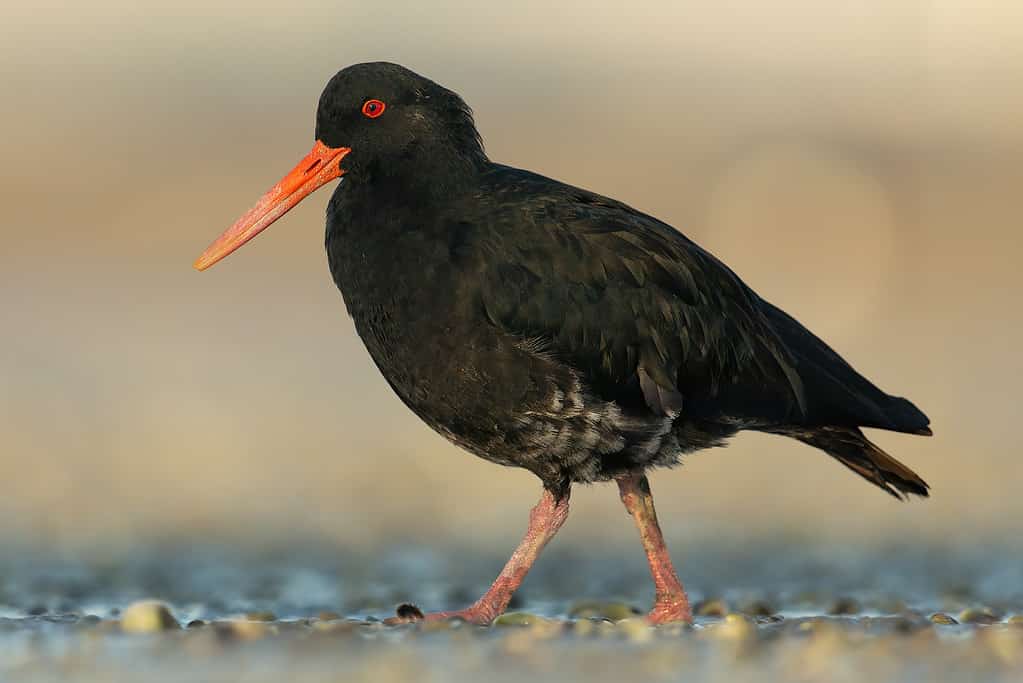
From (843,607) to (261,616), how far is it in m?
2.39

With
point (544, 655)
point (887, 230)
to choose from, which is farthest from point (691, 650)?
point (887, 230)

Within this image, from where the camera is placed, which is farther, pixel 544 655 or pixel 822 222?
pixel 822 222

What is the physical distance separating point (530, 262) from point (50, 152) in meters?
27.3

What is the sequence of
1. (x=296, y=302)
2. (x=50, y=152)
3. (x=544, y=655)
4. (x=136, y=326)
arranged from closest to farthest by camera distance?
(x=544, y=655) → (x=136, y=326) → (x=296, y=302) → (x=50, y=152)

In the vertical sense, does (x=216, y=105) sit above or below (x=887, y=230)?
above

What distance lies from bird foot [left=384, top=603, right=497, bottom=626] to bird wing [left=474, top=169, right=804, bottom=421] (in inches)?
38.6

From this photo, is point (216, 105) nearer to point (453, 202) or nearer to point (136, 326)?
point (136, 326)

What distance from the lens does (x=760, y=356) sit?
7.50 metres

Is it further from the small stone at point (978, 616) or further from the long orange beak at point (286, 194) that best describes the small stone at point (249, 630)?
the small stone at point (978, 616)

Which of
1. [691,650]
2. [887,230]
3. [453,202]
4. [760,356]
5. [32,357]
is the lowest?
[691,650]

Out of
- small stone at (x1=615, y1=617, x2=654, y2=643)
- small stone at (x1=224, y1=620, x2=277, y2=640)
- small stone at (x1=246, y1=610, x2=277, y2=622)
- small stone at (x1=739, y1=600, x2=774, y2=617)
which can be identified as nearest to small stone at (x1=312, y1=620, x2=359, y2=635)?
small stone at (x1=224, y1=620, x2=277, y2=640)

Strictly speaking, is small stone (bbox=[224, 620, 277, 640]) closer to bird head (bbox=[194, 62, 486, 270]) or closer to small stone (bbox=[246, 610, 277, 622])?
small stone (bbox=[246, 610, 277, 622])

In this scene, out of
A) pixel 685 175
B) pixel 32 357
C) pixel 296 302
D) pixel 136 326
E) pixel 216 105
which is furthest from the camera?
pixel 216 105

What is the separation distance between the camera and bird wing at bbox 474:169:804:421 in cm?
689
